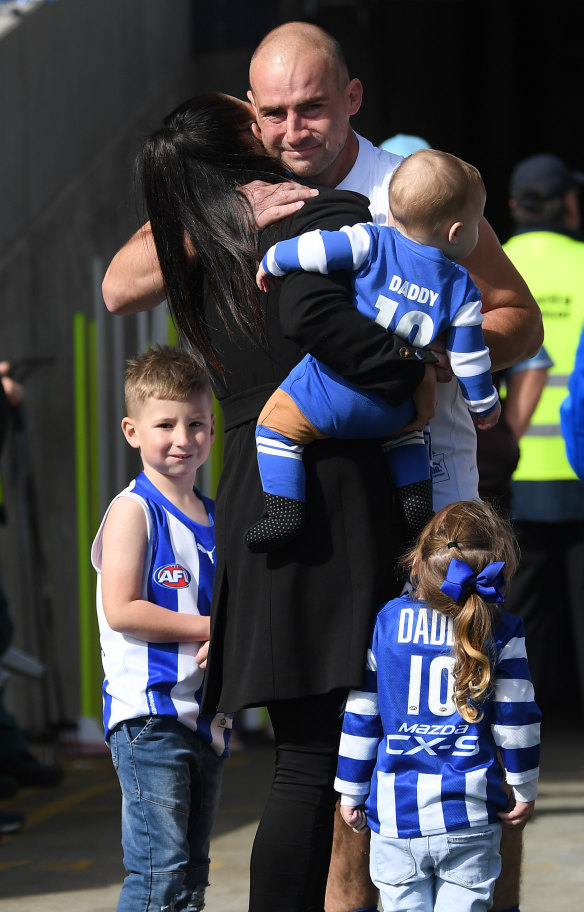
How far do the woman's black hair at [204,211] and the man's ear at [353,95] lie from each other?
0.59 feet

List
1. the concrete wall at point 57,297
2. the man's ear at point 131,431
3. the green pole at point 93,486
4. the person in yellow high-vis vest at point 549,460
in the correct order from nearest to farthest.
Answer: the man's ear at point 131,431, the person in yellow high-vis vest at point 549,460, the concrete wall at point 57,297, the green pole at point 93,486

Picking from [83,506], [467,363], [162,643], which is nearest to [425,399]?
[467,363]

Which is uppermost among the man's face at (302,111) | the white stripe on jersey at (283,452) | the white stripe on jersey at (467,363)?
the man's face at (302,111)

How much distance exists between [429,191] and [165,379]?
0.79 meters

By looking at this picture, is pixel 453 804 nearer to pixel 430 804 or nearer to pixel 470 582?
pixel 430 804

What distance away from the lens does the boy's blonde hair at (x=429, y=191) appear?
7.38 ft

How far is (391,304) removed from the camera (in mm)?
2256

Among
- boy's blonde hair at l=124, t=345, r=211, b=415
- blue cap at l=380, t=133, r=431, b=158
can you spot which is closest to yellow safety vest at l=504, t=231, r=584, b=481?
blue cap at l=380, t=133, r=431, b=158

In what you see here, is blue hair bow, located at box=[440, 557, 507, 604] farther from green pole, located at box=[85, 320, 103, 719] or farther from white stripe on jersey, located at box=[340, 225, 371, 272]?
green pole, located at box=[85, 320, 103, 719]

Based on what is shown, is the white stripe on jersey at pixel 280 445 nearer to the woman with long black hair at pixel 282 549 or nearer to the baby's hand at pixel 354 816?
the woman with long black hair at pixel 282 549

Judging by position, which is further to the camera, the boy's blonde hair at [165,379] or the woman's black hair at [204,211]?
the boy's blonde hair at [165,379]

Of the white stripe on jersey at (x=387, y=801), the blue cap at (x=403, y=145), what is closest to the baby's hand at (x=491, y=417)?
the white stripe on jersey at (x=387, y=801)

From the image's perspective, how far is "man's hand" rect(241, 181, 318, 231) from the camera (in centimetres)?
237

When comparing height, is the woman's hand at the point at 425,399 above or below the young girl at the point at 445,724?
above
